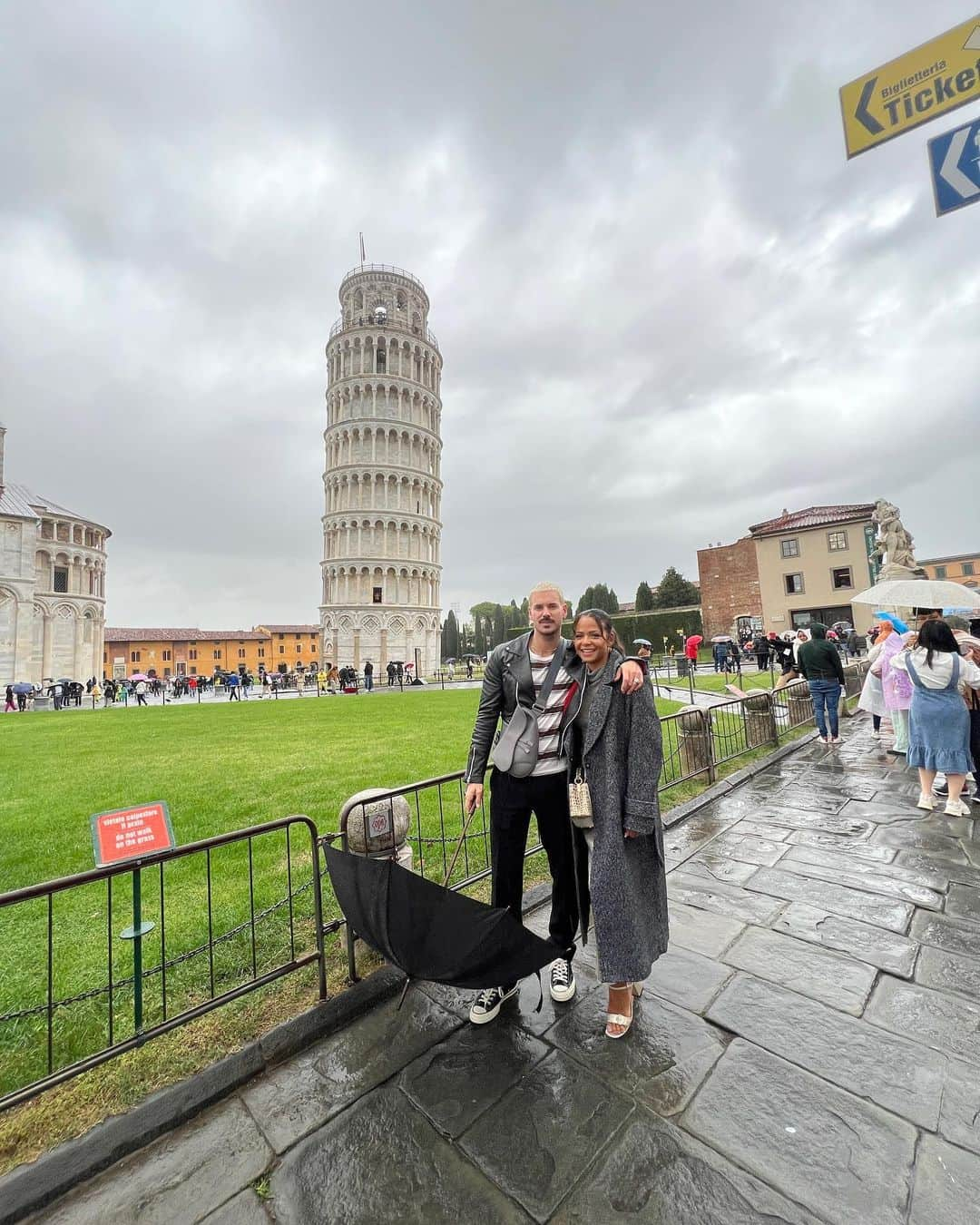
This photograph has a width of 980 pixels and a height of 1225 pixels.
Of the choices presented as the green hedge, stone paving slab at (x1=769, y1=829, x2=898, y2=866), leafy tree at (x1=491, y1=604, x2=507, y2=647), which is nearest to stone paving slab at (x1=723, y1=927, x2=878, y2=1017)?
stone paving slab at (x1=769, y1=829, x2=898, y2=866)

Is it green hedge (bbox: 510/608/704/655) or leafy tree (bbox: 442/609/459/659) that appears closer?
green hedge (bbox: 510/608/704/655)

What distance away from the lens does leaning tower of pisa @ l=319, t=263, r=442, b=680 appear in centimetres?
5134

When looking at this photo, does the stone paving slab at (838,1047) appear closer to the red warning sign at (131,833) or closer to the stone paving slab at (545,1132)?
the stone paving slab at (545,1132)

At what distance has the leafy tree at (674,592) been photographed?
5966 centimetres

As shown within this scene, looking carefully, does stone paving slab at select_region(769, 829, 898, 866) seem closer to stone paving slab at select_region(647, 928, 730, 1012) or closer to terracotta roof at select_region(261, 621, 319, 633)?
stone paving slab at select_region(647, 928, 730, 1012)

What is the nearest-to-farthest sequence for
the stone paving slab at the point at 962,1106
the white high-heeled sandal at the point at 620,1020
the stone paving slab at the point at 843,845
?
the stone paving slab at the point at 962,1106
the white high-heeled sandal at the point at 620,1020
the stone paving slab at the point at 843,845

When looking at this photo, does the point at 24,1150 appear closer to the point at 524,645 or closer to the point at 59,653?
the point at 524,645

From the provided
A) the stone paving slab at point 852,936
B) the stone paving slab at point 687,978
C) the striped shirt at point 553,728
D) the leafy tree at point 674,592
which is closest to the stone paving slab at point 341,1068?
the stone paving slab at point 687,978

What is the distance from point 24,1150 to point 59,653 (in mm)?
59138

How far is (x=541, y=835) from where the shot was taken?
2785 mm

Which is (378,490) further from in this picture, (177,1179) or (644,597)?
(177,1179)

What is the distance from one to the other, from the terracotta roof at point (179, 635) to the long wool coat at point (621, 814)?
83.0 metres

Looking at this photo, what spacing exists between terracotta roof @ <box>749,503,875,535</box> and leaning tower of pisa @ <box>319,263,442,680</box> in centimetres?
3174

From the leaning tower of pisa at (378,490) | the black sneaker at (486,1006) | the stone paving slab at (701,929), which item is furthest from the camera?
the leaning tower of pisa at (378,490)
